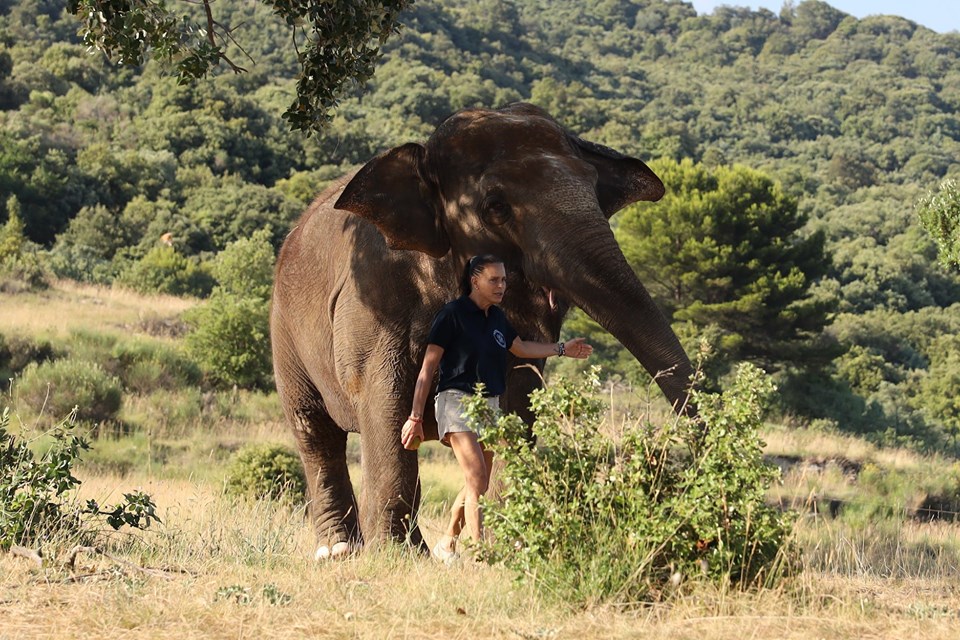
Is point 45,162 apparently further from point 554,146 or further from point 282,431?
point 554,146

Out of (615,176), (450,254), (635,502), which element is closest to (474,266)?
Answer: (450,254)

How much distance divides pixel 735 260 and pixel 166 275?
824 inches

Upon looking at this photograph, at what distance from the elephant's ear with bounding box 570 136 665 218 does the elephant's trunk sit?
983mm

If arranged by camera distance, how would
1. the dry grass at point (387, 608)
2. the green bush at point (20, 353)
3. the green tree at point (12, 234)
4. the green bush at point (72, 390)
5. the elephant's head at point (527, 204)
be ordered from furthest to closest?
the green tree at point (12, 234)
the green bush at point (20, 353)
the green bush at point (72, 390)
the elephant's head at point (527, 204)
the dry grass at point (387, 608)

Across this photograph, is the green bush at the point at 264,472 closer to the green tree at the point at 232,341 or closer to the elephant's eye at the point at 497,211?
the elephant's eye at the point at 497,211

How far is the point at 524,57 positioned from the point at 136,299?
108 m

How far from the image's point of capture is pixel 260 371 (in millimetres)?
32750

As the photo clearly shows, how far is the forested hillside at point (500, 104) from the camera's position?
172 feet

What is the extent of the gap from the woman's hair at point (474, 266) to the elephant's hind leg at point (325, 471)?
3.51 meters

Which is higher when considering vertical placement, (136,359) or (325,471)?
(325,471)

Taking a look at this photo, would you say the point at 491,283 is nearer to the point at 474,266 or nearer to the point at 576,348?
the point at 474,266

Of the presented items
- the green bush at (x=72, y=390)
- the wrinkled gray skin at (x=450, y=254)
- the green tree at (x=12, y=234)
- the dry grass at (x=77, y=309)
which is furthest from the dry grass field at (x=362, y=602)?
the green tree at (x=12, y=234)

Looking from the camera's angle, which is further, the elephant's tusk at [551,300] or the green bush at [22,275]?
the green bush at [22,275]

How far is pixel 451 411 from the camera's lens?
725 centimetres
